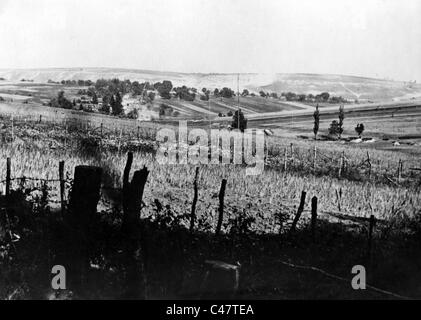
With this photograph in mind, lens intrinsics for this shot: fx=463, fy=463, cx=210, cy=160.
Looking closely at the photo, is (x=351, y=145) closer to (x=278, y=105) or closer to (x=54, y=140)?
(x=278, y=105)

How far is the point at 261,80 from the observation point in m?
10.6

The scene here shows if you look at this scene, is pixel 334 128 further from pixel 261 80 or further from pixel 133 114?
pixel 133 114

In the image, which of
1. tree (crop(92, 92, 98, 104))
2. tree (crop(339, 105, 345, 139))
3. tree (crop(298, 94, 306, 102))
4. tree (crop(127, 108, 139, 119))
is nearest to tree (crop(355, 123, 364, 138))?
tree (crop(339, 105, 345, 139))

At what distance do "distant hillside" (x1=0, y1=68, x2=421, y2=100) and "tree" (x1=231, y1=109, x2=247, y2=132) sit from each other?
2.35ft

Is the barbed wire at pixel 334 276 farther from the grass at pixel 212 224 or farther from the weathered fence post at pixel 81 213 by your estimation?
the weathered fence post at pixel 81 213

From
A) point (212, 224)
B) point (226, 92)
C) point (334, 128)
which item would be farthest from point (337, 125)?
point (212, 224)

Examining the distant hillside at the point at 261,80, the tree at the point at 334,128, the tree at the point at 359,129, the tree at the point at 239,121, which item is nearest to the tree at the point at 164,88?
the distant hillside at the point at 261,80

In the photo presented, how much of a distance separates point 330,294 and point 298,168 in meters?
4.61

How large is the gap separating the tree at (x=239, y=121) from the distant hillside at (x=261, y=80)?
0.72m

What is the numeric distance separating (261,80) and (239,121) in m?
1.35

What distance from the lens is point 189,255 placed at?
24.1 ft

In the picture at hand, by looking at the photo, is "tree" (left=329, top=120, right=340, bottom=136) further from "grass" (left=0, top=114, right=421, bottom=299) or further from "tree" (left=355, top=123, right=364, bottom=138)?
"grass" (left=0, top=114, right=421, bottom=299)

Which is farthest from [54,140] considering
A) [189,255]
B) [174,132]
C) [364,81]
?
[364,81]

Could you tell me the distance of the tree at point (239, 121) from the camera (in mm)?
11250
